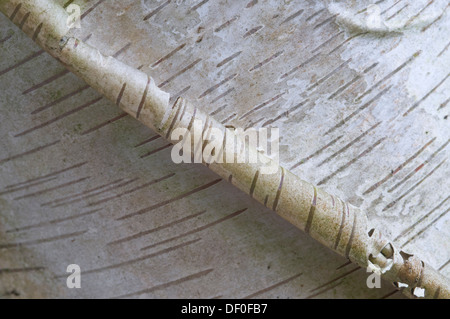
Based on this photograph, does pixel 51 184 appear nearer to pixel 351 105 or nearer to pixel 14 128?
pixel 14 128

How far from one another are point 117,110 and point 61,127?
0.12 metres

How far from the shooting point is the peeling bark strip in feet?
2.57

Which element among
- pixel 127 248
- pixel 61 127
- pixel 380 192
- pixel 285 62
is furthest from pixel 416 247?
pixel 61 127

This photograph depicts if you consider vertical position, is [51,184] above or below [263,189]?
below

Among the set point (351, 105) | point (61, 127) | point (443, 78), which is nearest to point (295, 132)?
point (351, 105)

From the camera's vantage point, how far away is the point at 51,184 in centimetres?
91

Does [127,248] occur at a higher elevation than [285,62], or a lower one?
lower

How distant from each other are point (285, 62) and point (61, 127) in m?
0.43

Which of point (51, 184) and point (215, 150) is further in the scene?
point (51, 184)

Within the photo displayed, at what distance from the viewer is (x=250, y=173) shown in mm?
807

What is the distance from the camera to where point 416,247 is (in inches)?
35.6

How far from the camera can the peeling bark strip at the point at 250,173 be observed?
0.78m
